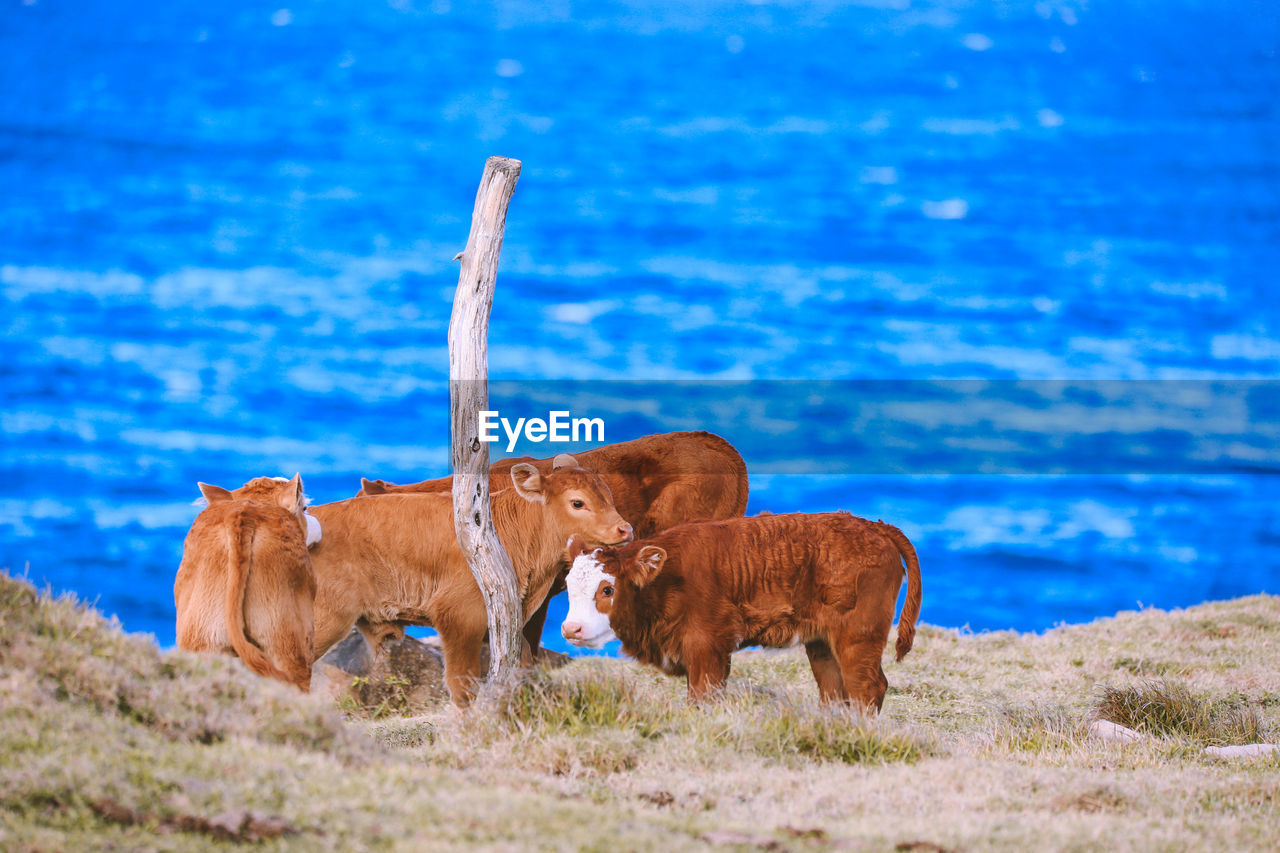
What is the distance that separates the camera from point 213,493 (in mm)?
11352

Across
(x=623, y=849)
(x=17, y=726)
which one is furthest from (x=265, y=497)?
(x=623, y=849)

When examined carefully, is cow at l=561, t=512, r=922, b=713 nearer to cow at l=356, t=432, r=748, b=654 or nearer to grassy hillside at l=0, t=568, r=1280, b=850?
grassy hillside at l=0, t=568, r=1280, b=850

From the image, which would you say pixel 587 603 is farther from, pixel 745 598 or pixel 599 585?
pixel 745 598

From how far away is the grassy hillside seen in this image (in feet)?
20.9

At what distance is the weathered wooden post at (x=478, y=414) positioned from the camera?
10.5 m

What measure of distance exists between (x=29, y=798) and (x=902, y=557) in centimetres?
726

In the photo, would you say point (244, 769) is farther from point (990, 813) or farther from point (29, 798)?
point (990, 813)

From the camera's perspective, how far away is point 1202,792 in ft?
28.1

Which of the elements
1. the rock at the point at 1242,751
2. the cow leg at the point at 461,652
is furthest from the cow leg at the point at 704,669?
Result: the rock at the point at 1242,751

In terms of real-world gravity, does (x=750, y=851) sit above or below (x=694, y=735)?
below

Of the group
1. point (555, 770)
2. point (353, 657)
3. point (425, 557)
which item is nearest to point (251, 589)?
point (425, 557)

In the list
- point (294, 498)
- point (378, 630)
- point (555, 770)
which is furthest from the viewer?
point (378, 630)

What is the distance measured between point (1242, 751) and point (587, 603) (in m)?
5.55

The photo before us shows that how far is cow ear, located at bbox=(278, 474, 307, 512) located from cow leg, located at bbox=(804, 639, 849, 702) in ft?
15.1
